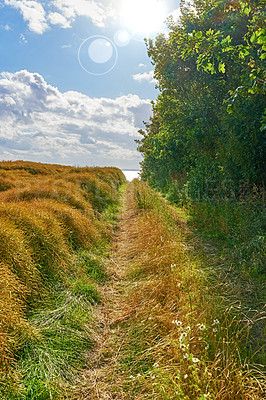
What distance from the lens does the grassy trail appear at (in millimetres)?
1937

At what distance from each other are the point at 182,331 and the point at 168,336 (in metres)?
0.16

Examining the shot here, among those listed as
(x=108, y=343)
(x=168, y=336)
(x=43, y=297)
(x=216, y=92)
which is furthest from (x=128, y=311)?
(x=216, y=92)

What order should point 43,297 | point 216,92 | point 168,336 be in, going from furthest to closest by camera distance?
point 216,92 < point 43,297 < point 168,336

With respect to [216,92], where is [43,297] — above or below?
below

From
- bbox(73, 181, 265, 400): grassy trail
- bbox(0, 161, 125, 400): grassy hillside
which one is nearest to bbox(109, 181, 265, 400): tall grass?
bbox(73, 181, 265, 400): grassy trail

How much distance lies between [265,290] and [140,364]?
2251 mm

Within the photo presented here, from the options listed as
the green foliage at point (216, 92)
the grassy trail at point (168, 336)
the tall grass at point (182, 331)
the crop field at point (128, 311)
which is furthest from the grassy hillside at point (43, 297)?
the green foliage at point (216, 92)

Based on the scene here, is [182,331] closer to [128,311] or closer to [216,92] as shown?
[128,311]

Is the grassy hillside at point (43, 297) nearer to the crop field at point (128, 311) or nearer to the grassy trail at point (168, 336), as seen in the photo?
the crop field at point (128, 311)

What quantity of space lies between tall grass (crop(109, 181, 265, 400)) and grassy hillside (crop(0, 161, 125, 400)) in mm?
646

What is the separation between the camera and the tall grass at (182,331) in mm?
1908

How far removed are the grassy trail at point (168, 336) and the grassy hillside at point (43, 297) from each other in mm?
254

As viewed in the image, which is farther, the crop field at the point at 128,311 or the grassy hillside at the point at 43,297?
the grassy hillside at the point at 43,297

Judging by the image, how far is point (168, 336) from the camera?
2504mm
